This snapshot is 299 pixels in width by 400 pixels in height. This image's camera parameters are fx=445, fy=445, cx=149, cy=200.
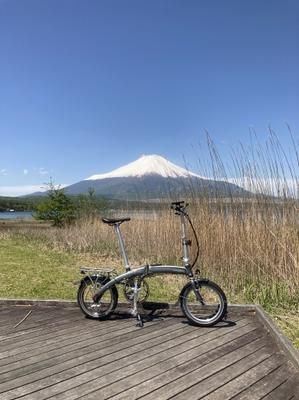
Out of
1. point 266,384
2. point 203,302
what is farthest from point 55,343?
point 266,384

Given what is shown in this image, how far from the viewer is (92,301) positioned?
13.2 ft

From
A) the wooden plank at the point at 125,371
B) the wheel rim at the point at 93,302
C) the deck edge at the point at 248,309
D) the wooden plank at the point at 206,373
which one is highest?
the wheel rim at the point at 93,302

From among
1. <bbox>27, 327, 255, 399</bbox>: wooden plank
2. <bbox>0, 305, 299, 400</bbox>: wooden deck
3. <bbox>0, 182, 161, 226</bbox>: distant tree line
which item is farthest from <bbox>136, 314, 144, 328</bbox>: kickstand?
<bbox>0, 182, 161, 226</bbox>: distant tree line

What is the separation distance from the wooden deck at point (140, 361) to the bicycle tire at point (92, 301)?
0.09 m

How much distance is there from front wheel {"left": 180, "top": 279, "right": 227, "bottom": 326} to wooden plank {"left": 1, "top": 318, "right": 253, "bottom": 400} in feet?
1.19

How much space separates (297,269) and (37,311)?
2991mm

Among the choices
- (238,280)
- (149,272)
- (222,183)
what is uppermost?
(222,183)

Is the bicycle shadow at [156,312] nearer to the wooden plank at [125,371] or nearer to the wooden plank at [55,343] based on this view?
the wooden plank at [55,343]

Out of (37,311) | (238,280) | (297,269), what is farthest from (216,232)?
(37,311)

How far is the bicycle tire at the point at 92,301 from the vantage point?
3984mm

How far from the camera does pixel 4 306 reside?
14.3 ft

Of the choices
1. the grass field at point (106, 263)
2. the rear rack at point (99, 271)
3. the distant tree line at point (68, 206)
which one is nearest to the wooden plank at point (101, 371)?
the rear rack at point (99, 271)

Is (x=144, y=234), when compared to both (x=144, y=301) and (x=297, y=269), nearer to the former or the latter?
(x=297, y=269)

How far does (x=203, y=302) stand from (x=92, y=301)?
100 centimetres
